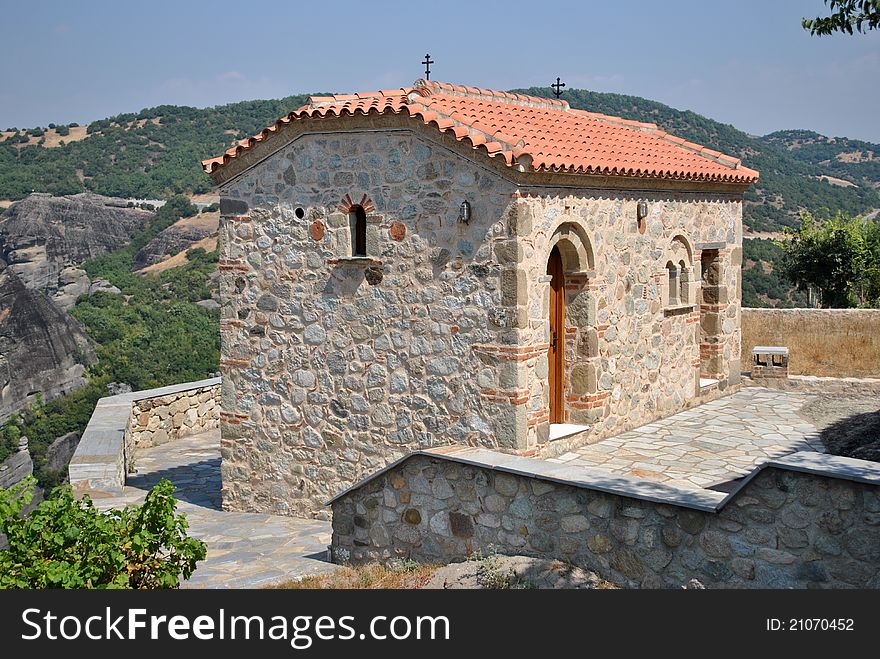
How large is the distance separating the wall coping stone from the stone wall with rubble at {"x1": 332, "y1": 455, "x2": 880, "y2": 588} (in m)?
0.05

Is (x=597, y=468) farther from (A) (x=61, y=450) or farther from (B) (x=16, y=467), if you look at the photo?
(B) (x=16, y=467)

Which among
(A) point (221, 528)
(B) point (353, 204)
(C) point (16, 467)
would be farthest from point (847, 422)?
(C) point (16, 467)

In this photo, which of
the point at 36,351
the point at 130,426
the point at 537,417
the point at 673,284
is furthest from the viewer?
the point at 36,351

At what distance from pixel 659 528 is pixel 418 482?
2154 mm

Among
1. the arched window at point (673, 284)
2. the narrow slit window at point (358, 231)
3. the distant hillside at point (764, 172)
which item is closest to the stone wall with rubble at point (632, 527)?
the narrow slit window at point (358, 231)

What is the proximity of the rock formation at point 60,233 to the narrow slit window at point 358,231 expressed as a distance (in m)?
34.5

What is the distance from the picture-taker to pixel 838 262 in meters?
18.8

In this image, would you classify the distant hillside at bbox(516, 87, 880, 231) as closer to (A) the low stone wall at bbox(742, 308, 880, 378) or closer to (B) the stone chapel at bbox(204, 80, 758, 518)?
(A) the low stone wall at bbox(742, 308, 880, 378)

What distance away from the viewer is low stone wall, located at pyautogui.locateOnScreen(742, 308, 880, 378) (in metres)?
15.1

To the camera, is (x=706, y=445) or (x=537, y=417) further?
(x=706, y=445)

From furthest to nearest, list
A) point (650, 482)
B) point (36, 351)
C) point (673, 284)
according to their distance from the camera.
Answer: point (36, 351) → point (673, 284) → point (650, 482)

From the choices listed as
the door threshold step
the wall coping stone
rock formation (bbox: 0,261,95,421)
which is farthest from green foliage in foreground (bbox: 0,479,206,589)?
rock formation (bbox: 0,261,95,421)

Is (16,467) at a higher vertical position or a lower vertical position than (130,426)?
lower

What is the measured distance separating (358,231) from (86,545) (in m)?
5.38
